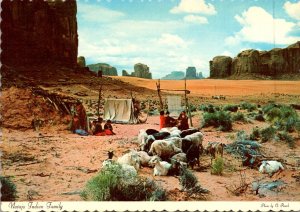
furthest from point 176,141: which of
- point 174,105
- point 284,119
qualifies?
point 174,105

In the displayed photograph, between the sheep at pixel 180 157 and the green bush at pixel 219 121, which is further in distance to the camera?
the green bush at pixel 219 121

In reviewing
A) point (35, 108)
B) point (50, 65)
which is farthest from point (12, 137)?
point (50, 65)

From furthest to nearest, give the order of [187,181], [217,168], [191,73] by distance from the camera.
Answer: [191,73] → [217,168] → [187,181]

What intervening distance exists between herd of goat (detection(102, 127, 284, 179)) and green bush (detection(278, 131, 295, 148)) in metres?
3.03

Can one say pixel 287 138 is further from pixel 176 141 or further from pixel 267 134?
pixel 176 141

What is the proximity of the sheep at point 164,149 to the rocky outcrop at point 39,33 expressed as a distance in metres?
30.3

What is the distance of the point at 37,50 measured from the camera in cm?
4084

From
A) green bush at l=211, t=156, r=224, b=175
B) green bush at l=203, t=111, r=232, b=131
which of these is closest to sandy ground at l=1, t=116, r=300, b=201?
green bush at l=211, t=156, r=224, b=175

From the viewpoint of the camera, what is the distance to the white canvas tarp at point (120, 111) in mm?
18031

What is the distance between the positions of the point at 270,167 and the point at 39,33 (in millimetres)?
36827

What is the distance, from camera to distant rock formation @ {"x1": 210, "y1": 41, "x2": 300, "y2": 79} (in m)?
64.6

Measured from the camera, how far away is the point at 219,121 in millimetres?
15172

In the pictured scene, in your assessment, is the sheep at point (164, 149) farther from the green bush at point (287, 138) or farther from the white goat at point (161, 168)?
the green bush at point (287, 138)

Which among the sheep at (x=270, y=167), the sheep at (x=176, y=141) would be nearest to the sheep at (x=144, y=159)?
the sheep at (x=176, y=141)
